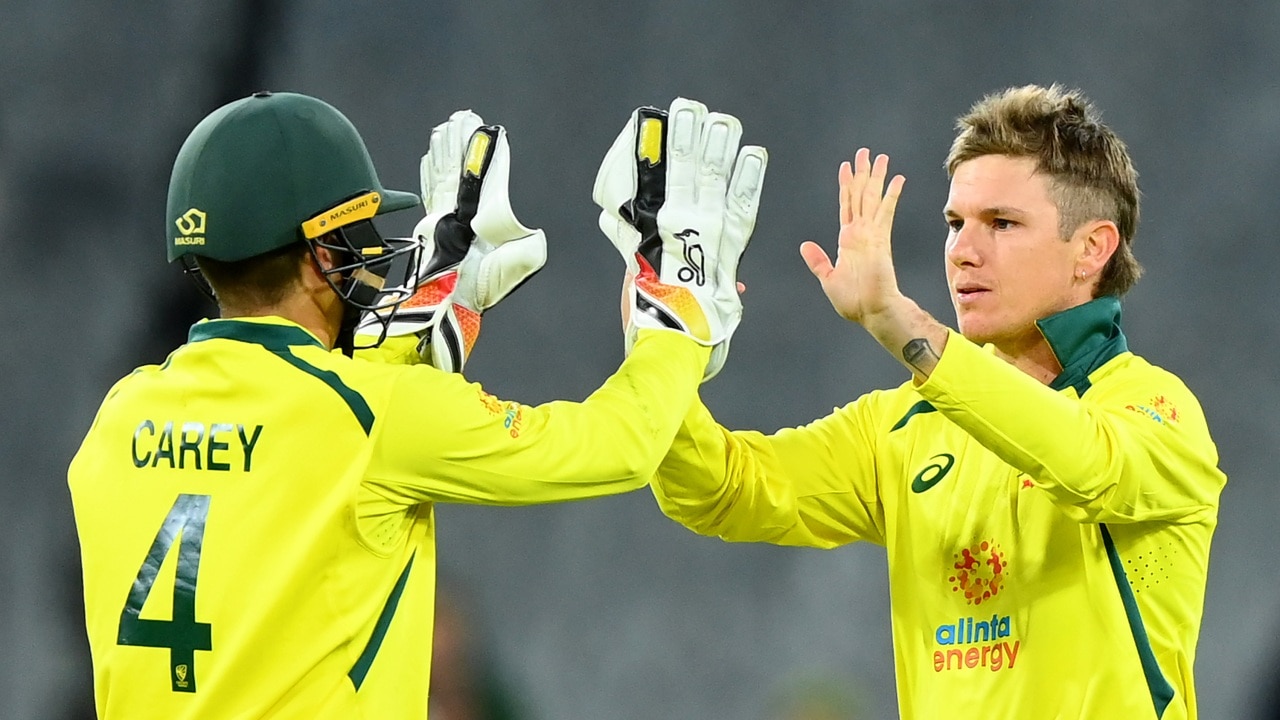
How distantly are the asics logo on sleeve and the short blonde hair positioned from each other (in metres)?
0.35

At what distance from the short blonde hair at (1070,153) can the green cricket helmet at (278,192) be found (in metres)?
0.96

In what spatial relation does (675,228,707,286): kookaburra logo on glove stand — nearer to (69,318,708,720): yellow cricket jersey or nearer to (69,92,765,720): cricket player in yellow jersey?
(69,92,765,720): cricket player in yellow jersey

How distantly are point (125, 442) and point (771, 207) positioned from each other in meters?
2.25

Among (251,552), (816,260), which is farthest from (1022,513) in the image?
(251,552)

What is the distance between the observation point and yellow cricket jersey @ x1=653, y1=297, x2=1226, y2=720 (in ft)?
6.25

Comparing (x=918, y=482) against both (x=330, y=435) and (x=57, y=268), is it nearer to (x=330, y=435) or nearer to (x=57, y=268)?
(x=330, y=435)

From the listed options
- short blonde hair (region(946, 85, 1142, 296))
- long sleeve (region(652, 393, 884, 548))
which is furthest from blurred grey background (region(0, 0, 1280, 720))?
short blonde hair (region(946, 85, 1142, 296))

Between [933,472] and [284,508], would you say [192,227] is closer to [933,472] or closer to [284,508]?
[284,508]

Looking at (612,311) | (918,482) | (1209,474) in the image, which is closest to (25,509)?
(612,311)

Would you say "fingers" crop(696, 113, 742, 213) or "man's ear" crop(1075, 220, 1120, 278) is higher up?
"fingers" crop(696, 113, 742, 213)

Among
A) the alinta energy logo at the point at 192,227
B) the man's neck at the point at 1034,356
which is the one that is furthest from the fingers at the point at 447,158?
the man's neck at the point at 1034,356

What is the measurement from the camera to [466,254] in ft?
6.94

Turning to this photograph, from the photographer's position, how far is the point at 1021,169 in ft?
7.48

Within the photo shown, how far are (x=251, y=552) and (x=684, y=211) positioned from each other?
2.55 feet
